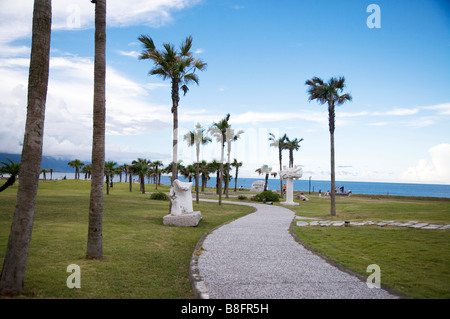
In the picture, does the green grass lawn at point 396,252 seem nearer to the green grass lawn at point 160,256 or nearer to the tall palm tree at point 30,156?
the green grass lawn at point 160,256

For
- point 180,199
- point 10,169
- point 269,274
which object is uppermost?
point 10,169

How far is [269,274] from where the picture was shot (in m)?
6.72

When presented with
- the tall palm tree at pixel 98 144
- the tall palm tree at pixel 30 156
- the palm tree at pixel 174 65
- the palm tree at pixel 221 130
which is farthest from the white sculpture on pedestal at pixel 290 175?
the tall palm tree at pixel 30 156

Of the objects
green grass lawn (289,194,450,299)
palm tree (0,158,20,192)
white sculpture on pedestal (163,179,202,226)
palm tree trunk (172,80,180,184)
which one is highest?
palm tree trunk (172,80,180,184)

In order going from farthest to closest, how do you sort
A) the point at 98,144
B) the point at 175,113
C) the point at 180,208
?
the point at 175,113 < the point at 180,208 < the point at 98,144

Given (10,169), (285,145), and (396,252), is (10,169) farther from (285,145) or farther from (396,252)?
(285,145)

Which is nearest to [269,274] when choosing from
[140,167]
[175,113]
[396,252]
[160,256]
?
[160,256]

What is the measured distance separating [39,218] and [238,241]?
9624 mm

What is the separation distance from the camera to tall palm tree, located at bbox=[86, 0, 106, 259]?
794 cm

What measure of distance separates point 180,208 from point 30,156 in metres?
10.2

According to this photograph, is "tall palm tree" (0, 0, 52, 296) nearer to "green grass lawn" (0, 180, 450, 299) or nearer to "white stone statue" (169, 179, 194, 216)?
"green grass lawn" (0, 180, 450, 299)

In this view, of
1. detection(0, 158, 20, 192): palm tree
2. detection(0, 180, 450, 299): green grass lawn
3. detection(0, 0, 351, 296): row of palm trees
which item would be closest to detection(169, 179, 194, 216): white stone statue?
detection(0, 180, 450, 299): green grass lawn

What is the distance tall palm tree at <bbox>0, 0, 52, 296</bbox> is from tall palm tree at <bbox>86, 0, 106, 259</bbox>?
2.32m

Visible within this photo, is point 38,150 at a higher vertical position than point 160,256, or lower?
higher
